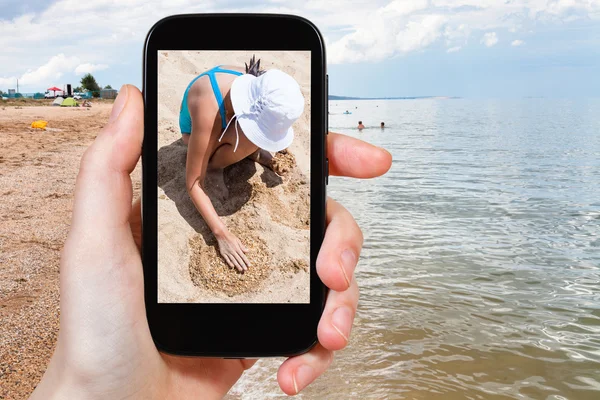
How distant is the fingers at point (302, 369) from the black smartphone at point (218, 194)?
0.04m

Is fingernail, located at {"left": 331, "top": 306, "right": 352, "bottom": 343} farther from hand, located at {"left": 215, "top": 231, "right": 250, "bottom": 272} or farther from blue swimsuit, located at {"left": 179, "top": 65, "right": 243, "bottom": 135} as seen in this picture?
blue swimsuit, located at {"left": 179, "top": 65, "right": 243, "bottom": 135}

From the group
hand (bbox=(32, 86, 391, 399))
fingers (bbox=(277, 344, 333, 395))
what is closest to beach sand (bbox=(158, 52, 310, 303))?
hand (bbox=(32, 86, 391, 399))

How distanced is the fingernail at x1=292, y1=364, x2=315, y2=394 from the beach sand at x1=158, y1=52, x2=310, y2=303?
0.26 meters

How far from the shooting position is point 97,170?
2.06m

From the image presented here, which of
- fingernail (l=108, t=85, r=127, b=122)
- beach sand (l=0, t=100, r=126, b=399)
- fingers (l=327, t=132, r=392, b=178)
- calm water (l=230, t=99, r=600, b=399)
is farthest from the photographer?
calm water (l=230, t=99, r=600, b=399)

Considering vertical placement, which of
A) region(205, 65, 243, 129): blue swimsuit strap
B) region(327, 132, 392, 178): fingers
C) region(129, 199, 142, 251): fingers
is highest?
region(205, 65, 243, 129): blue swimsuit strap

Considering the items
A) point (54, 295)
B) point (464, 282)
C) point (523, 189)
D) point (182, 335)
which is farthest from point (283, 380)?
point (523, 189)

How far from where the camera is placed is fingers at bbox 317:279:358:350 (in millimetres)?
2023

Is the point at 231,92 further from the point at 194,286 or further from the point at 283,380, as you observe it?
the point at 283,380

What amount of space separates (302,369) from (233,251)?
534mm

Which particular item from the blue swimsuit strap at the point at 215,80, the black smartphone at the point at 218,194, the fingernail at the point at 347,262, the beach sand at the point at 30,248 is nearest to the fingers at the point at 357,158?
the black smartphone at the point at 218,194

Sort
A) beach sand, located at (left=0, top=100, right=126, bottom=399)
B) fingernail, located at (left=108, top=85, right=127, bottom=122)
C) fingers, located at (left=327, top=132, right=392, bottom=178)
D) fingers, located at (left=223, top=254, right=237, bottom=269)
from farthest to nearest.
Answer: beach sand, located at (left=0, top=100, right=126, bottom=399)
fingers, located at (left=327, top=132, right=392, bottom=178)
fingers, located at (left=223, top=254, right=237, bottom=269)
fingernail, located at (left=108, top=85, right=127, bottom=122)

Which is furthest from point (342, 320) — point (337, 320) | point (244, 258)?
point (244, 258)

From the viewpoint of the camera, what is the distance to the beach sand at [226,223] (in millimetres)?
2064
